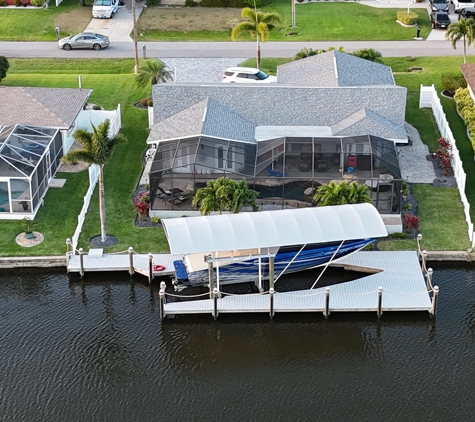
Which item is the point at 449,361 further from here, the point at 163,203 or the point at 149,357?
the point at 163,203

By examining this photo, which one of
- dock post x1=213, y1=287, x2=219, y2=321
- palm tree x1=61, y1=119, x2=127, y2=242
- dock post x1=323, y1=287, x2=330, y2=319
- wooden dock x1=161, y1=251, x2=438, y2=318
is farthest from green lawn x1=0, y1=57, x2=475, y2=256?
dock post x1=323, y1=287, x2=330, y2=319

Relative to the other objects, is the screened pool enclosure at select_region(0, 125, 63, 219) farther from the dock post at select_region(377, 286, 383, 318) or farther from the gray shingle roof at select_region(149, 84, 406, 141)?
the dock post at select_region(377, 286, 383, 318)

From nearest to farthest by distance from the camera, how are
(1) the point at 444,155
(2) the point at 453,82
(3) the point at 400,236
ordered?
(3) the point at 400,236
(1) the point at 444,155
(2) the point at 453,82

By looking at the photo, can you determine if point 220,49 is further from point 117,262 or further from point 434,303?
point 434,303

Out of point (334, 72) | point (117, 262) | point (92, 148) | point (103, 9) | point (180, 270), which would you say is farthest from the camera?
point (103, 9)

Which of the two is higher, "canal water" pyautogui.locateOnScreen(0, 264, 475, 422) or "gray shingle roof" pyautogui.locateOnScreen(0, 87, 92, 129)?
"gray shingle roof" pyautogui.locateOnScreen(0, 87, 92, 129)

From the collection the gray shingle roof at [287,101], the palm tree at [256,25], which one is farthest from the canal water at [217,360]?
the palm tree at [256,25]

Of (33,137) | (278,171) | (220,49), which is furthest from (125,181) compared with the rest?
(220,49)

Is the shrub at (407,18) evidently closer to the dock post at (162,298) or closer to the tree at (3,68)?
the tree at (3,68)
